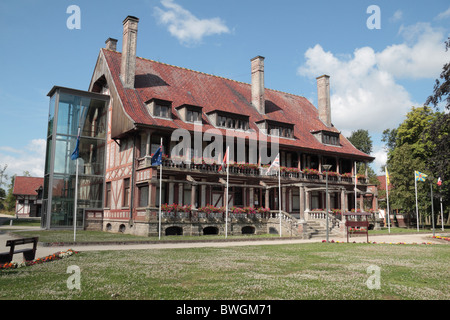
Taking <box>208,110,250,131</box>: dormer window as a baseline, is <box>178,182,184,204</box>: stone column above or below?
below

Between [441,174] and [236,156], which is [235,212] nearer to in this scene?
[236,156]

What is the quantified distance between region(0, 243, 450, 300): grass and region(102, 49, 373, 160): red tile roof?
1631 centimetres

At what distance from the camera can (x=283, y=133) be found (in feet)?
112

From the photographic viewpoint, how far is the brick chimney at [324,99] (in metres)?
40.2

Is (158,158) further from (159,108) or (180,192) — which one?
(159,108)

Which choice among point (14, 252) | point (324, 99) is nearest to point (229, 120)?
point (324, 99)

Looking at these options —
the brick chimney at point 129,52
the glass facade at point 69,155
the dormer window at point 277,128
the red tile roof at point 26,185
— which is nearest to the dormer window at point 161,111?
the brick chimney at point 129,52

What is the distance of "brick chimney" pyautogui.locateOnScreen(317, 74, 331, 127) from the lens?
40.2 m

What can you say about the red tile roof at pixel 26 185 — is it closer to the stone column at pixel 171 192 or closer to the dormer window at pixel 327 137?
the stone column at pixel 171 192

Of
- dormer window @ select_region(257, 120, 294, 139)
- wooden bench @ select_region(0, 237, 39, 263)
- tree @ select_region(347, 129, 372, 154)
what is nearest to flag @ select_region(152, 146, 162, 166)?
wooden bench @ select_region(0, 237, 39, 263)

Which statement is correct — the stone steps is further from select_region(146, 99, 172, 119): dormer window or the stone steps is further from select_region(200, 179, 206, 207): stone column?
select_region(146, 99, 172, 119): dormer window

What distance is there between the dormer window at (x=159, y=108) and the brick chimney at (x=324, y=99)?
19.2 metres
